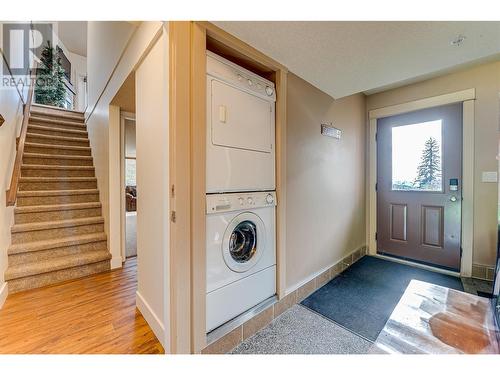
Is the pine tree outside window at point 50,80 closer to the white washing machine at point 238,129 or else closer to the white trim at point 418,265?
the white washing machine at point 238,129

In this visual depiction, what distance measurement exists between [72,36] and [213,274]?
6800mm

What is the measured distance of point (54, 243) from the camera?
2.42 metres

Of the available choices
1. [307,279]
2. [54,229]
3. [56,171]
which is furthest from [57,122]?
[307,279]

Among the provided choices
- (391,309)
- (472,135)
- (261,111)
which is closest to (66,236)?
(261,111)

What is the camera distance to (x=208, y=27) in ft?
4.28

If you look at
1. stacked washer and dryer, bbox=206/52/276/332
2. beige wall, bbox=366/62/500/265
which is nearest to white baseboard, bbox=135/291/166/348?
stacked washer and dryer, bbox=206/52/276/332

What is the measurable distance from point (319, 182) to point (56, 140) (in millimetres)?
4119

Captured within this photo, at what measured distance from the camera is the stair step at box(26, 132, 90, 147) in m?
3.28

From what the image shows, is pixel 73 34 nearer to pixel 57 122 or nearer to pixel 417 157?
pixel 57 122

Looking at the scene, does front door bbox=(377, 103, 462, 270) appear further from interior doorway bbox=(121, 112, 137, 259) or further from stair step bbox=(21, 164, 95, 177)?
stair step bbox=(21, 164, 95, 177)

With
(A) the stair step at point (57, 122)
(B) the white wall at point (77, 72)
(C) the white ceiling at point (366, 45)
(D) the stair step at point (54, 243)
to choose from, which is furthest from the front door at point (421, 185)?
(B) the white wall at point (77, 72)

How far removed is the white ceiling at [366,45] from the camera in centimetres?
133

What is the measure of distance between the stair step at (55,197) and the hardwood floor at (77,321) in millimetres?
1147
